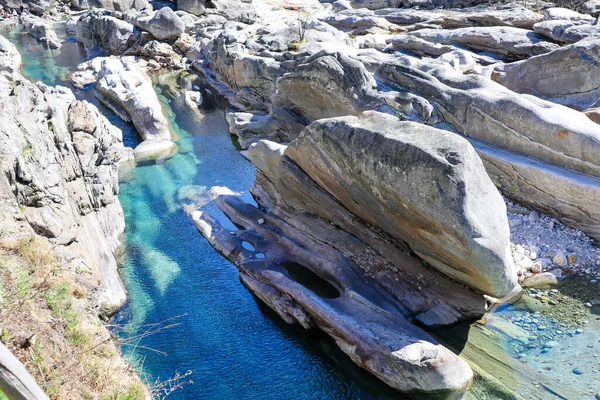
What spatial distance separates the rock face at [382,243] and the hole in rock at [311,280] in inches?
1.1

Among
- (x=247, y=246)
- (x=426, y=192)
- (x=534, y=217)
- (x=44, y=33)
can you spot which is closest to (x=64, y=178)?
(x=247, y=246)

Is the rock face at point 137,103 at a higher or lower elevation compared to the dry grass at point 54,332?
lower

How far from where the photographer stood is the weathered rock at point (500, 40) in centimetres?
2640

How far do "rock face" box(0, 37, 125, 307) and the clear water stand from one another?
92 cm

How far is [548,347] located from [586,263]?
342 centimetres

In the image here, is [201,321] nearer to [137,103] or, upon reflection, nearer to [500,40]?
[137,103]

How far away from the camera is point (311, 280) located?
1398 cm

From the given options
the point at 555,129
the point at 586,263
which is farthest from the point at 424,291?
the point at 555,129

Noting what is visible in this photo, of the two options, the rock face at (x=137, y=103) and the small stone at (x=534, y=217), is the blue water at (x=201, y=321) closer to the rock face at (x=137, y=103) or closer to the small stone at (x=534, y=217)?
the rock face at (x=137, y=103)

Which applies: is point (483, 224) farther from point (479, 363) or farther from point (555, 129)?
point (555, 129)

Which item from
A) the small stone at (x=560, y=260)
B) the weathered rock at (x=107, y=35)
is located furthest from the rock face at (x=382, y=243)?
the weathered rock at (x=107, y=35)

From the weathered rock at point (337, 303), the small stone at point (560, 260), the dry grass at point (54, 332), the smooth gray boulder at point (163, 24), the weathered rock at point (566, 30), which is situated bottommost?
the weathered rock at point (337, 303)

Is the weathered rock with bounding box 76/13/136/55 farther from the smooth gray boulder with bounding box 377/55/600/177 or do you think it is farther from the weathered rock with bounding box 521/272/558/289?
the weathered rock with bounding box 521/272/558/289

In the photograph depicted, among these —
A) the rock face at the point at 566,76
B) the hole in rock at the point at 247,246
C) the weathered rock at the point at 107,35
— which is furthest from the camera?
the weathered rock at the point at 107,35
